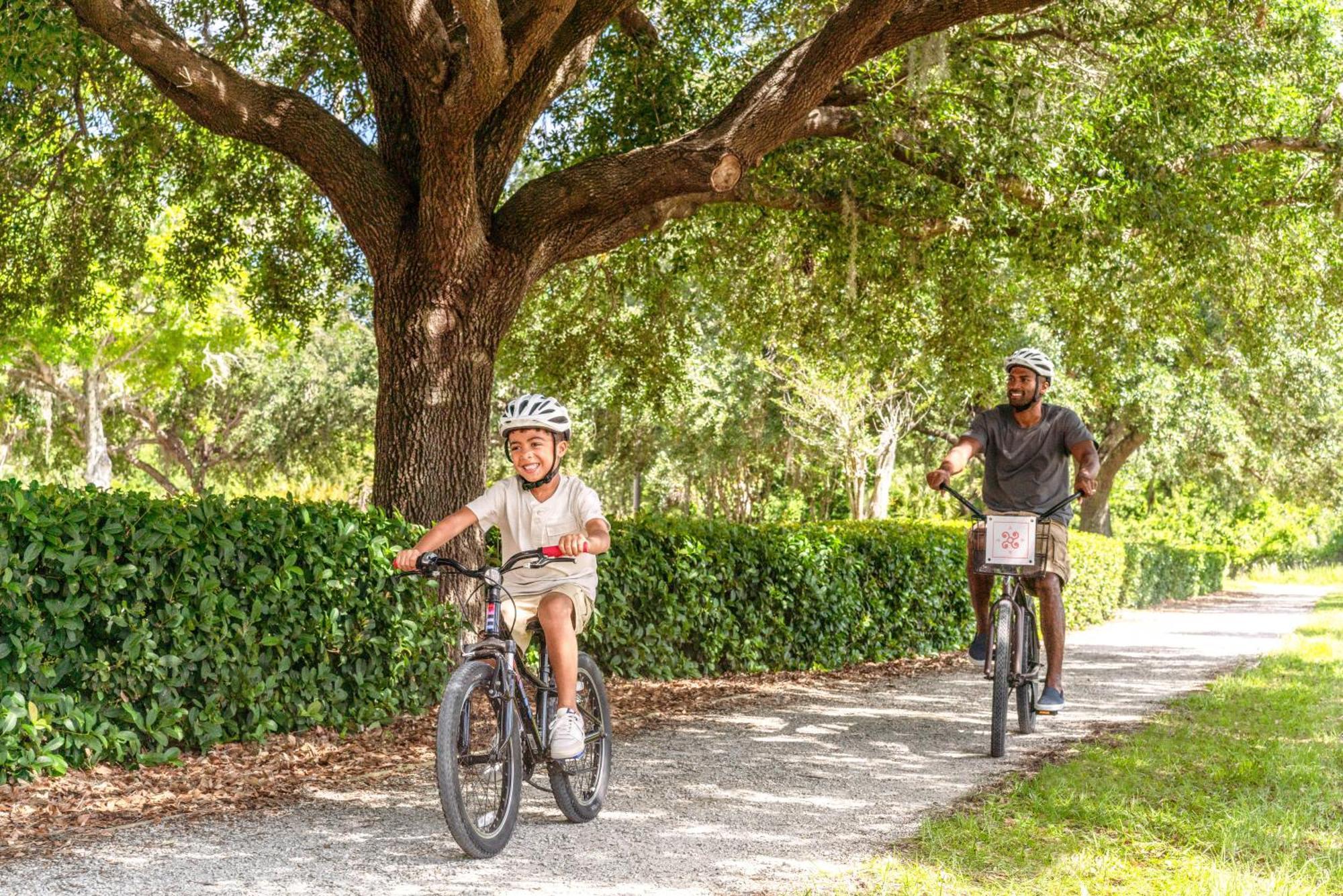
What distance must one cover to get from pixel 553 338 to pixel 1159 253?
7.05 m

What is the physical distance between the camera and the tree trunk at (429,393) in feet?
27.5

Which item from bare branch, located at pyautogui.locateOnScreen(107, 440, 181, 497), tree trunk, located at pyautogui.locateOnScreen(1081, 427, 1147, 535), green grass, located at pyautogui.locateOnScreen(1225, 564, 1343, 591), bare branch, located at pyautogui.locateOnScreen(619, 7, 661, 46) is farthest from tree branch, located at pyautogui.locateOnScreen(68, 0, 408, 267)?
green grass, located at pyautogui.locateOnScreen(1225, 564, 1343, 591)

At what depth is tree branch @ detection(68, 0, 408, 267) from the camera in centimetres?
777

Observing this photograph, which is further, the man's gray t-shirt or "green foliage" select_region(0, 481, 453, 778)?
the man's gray t-shirt

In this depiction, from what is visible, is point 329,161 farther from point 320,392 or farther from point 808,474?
point 320,392

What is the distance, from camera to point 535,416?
198 inches

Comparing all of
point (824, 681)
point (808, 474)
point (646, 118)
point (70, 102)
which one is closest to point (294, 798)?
point (824, 681)

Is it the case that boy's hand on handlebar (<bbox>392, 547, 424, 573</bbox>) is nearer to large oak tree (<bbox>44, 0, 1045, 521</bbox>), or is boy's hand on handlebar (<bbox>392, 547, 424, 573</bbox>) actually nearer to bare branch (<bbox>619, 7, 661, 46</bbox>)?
large oak tree (<bbox>44, 0, 1045, 521</bbox>)

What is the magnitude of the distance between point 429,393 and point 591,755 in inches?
144

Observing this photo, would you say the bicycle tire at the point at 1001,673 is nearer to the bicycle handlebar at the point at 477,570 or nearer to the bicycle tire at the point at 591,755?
the bicycle tire at the point at 591,755

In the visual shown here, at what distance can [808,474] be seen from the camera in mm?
35094

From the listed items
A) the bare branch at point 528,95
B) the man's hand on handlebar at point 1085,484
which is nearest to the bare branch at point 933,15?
the bare branch at point 528,95

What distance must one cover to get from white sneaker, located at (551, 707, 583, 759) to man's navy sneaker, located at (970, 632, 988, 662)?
3.07m

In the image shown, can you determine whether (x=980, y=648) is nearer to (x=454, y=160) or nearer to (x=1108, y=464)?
(x=454, y=160)
